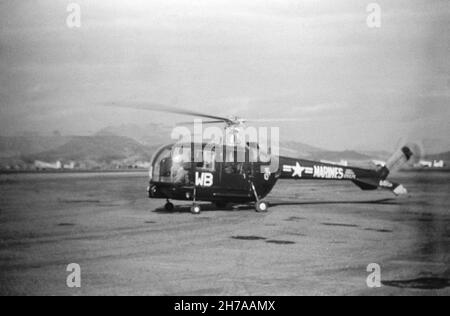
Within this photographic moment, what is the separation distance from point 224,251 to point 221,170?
6180 millimetres

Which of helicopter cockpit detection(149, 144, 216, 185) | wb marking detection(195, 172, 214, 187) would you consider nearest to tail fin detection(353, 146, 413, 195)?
wb marking detection(195, 172, 214, 187)

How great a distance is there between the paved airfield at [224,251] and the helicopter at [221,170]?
2.19 feet

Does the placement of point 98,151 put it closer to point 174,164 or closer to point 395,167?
point 395,167

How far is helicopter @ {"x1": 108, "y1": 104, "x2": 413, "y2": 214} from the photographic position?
52.6 feet

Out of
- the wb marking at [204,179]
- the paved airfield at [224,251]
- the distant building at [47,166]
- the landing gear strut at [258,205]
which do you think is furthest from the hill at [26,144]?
the paved airfield at [224,251]

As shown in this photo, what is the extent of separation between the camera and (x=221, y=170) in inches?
659

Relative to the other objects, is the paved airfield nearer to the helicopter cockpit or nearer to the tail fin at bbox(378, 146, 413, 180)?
the helicopter cockpit

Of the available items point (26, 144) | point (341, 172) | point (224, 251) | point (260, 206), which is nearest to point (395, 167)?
point (341, 172)

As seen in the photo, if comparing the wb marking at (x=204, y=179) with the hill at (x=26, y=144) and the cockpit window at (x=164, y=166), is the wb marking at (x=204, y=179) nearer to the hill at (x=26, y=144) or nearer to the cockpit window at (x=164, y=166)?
the cockpit window at (x=164, y=166)

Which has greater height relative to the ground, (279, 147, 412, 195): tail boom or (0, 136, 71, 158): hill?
(0, 136, 71, 158): hill

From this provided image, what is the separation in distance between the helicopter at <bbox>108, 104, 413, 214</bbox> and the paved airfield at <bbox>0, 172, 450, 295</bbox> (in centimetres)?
67

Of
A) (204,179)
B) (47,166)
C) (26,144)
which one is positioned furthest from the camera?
(26,144)

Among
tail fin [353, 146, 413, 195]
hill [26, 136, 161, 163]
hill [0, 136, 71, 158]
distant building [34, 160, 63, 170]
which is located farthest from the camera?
hill [26, 136, 161, 163]

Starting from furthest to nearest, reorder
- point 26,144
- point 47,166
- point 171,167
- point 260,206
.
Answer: point 26,144
point 47,166
point 260,206
point 171,167
